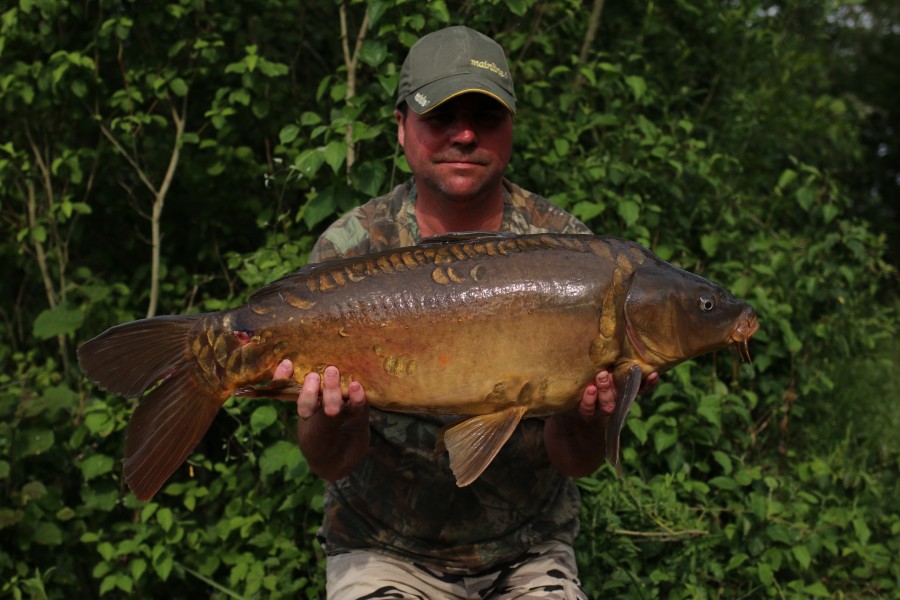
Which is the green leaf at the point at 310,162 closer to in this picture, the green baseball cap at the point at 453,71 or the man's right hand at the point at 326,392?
the green baseball cap at the point at 453,71

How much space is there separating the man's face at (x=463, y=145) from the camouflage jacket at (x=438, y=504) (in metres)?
0.61

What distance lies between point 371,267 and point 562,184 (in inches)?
85.0

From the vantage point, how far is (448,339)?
80.9 inches

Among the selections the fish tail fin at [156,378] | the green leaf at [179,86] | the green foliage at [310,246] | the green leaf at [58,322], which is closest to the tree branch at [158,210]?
the green foliage at [310,246]

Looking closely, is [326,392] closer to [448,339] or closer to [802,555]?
[448,339]

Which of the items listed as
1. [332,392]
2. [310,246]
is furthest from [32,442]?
[332,392]

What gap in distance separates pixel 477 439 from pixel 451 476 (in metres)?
0.48

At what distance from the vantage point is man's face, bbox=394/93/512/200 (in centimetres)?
251

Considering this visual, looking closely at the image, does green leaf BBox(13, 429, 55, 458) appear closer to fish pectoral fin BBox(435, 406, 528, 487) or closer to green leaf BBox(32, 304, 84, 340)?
green leaf BBox(32, 304, 84, 340)

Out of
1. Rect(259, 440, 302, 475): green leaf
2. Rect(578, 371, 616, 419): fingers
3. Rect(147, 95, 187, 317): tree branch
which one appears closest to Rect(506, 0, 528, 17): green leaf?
Rect(147, 95, 187, 317): tree branch

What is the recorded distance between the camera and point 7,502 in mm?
Answer: 3730

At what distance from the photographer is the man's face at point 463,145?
251 cm

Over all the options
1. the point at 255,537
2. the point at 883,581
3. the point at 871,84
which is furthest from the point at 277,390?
the point at 871,84

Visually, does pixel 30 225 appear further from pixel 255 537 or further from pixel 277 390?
pixel 277 390
